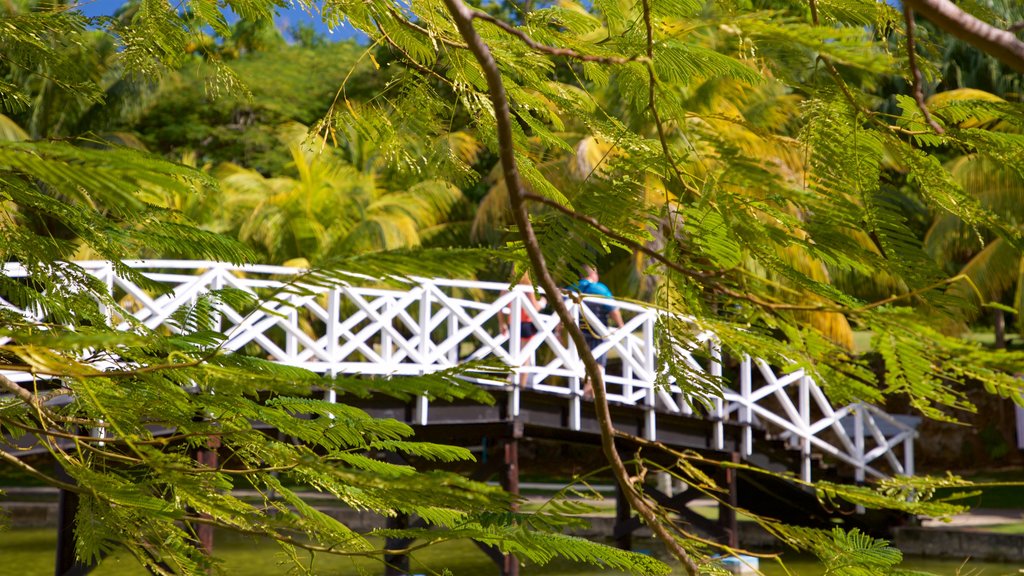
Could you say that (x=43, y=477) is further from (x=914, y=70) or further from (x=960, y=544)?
(x=960, y=544)

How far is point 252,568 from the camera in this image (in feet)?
43.3

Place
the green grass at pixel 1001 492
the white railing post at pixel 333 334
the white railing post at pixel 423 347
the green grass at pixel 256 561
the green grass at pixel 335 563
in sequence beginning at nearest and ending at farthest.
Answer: the white railing post at pixel 333 334 → the white railing post at pixel 423 347 → the green grass at pixel 335 563 → the green grass at pixel 256 561 → the green grass at pixel 1001 492

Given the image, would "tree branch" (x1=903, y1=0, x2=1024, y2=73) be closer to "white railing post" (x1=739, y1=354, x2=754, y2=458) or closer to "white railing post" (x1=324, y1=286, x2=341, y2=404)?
"white railing post" (x1=324, y1=286, x2=341, y2=404)

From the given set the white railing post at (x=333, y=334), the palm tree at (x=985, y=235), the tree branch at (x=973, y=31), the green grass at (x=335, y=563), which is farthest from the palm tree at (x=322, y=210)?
the tree branch at (x=973, y=31)

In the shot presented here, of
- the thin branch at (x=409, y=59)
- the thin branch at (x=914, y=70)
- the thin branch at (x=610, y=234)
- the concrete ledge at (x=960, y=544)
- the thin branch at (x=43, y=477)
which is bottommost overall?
the concrete ledge at (x=960, y=544)

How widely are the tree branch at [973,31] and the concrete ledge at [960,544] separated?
479 inches

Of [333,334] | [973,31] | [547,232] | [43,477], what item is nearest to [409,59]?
[547,232]

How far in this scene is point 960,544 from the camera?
43.0 feet

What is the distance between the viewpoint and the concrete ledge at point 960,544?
40.8ft

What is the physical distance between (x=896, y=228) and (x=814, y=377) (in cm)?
34

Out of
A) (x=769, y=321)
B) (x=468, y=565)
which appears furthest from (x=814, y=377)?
(x=468, y=565)

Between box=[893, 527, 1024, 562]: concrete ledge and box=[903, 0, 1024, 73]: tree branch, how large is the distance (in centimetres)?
1216

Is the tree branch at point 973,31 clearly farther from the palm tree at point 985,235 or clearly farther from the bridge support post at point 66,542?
the palm tree at point 985,235

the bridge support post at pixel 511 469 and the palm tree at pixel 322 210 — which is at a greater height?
the palm tree at pixel 322 210
